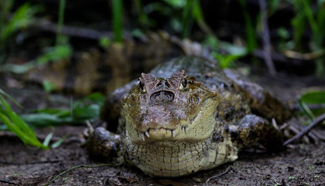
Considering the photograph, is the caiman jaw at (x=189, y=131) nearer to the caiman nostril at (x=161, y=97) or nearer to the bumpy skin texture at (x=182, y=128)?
the bumpy skin texture at (x=182, y=128)

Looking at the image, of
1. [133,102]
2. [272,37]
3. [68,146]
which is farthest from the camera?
[272,37]

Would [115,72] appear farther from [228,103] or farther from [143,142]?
[143,142]

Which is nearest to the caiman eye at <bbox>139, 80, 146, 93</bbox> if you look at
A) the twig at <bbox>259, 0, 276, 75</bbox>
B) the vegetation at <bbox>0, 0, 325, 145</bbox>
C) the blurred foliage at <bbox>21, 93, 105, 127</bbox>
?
the vegetation at <bbox>0, 0, 325, 145</bbox>

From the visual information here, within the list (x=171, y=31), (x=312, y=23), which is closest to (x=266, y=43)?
(x=312, y=23)

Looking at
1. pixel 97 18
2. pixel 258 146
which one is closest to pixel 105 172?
pixel 258 146

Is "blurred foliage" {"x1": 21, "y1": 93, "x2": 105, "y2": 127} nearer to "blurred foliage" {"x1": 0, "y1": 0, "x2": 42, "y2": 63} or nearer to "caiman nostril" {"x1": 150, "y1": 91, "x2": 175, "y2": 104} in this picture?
"caiman nostril" {"x1": 150, "y1": 91, "x2": 175, "y2": 104}

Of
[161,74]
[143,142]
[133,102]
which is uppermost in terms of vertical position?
[161,74]

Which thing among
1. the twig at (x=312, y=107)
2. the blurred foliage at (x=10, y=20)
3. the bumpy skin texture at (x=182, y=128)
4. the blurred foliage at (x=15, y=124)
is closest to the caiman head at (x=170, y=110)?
the bumpy skin texture at (x=182, y=128)
